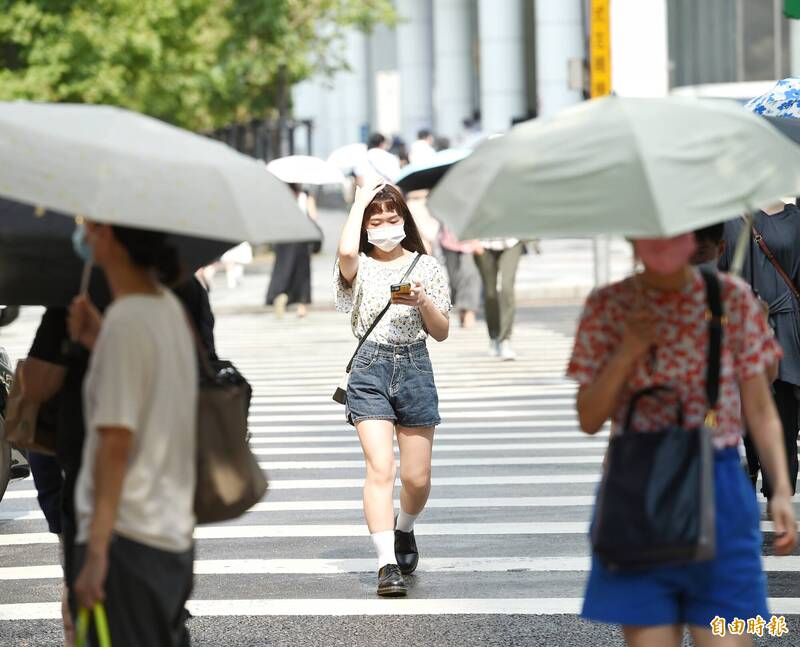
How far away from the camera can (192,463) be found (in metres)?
4.16

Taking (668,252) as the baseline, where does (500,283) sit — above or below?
below

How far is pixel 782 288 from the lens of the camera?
8.27m

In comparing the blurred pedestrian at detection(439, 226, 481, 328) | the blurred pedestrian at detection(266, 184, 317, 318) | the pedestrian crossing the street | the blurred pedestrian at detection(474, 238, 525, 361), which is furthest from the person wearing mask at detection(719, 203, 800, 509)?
the blurred pedestrian at detection(266, 184, 317, 318)

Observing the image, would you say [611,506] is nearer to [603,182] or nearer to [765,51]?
[603,182]

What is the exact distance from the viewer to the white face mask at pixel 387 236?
23.9 feet

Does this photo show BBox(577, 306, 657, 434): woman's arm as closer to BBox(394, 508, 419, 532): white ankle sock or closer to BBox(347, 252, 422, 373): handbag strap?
BBox(347, 252, 422, 373): handbag strap

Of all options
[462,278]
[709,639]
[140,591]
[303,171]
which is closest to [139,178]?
[140,591]

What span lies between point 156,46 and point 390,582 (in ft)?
102

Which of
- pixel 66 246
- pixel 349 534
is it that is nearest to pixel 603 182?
pixel 66 246

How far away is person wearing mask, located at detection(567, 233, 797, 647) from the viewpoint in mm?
4188

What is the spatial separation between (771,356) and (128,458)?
163cm

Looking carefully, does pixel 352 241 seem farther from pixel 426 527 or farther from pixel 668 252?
pixel 668 252

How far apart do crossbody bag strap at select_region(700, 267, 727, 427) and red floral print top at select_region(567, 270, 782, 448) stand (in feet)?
0.04

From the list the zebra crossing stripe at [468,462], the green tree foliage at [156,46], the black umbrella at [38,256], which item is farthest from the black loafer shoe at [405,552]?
the green tree foliage at [156,46]
